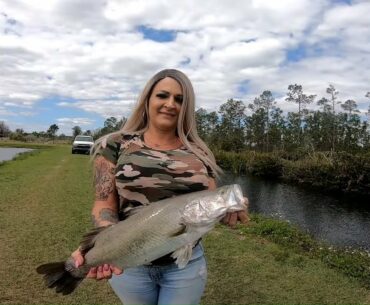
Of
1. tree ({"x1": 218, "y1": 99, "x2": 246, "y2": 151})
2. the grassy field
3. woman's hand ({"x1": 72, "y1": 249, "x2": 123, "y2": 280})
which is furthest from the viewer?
tree ({"x1": 218, "y1": 99, "x2": 246, "y2": 151})

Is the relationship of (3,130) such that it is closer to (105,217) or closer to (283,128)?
(283,128)

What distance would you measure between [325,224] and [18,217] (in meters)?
11.8

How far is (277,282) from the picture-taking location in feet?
20.8

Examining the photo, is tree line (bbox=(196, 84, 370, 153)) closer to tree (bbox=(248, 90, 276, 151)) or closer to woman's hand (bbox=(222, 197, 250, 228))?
tree (bbox=(248, 90, 276, 151))

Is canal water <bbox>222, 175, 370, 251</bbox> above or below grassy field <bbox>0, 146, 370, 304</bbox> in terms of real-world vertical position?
below

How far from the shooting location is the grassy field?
18.5ft

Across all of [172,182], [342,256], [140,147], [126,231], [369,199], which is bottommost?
[369,199]

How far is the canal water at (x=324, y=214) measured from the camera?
1481 cm

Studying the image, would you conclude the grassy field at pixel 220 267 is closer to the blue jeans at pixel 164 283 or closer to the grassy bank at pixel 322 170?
the blue jeans at pixel 164 283

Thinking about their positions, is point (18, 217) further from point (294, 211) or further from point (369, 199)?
point (369, 199)

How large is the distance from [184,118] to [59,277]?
4.35ft

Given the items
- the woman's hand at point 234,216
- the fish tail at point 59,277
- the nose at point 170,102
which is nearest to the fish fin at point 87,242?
the fish tail at point 59,277

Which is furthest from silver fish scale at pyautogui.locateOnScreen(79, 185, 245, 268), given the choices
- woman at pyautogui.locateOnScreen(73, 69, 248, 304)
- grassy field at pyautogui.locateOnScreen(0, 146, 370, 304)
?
grassy field at pyautogui.locateOnScreen(0, 146, 370, 304)

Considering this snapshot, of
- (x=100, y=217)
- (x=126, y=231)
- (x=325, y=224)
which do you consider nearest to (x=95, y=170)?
(x=100, y=217)
